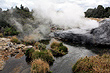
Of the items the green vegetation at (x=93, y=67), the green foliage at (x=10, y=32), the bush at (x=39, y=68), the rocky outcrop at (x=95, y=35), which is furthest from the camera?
the green foliage at (x=10, y=32)

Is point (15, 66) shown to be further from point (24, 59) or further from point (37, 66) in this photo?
point (37, 66)

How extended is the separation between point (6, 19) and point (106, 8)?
4957 cm

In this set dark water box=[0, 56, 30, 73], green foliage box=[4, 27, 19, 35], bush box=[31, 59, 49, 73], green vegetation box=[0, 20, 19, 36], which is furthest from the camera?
green vegetation box=[0, 20, 19, 36]

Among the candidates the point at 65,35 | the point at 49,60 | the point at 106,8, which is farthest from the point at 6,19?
the point at 106,8

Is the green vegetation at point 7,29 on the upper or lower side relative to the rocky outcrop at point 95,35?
upper

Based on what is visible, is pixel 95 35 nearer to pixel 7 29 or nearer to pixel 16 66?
pixel 16 66

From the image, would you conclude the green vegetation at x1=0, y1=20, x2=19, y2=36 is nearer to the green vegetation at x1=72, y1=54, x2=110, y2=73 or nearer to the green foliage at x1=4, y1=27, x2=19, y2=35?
the green foliage at x1=4, y1=27, x2=19, y2=35

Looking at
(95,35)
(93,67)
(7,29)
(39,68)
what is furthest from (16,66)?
(7,29)

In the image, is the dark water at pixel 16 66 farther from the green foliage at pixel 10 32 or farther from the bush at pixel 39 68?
the green foliage at pixel 10 32

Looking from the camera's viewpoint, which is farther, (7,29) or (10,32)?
(7,29)

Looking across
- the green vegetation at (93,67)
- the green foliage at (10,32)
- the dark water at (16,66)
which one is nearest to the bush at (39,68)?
the dark water at (16,66)

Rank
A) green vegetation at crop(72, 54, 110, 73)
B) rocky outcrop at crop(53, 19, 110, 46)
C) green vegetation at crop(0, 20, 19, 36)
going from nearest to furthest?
1. green vegetation at crop(72, 54, 110, 73)
2. rocky outcrop at crop(53, 19, 110, 46)
3. green vegetation at crop(0, 20, 19, 36)

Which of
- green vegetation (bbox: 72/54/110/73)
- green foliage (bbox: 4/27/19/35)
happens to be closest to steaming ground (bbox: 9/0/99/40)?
green foliage (bbox: 4/27/19/35)

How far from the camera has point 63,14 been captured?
22469 millimetres
